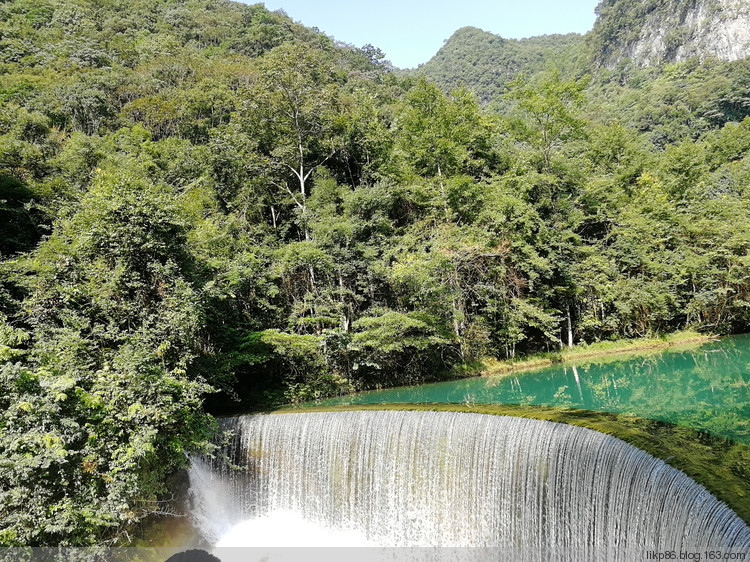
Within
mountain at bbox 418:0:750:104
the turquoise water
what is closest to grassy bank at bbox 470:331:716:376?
the turquoise water

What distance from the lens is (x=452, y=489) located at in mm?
6867

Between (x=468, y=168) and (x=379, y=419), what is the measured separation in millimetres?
14265

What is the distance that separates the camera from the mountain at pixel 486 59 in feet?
285

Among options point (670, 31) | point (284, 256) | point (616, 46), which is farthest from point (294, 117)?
point (616, 46)

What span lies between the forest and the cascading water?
169 cm

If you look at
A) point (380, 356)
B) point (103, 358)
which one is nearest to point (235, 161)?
point (380, 356)

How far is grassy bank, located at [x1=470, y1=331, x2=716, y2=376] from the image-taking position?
1478 centimetres

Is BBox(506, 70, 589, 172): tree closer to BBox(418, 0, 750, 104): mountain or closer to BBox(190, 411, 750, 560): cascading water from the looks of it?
BBox(190, 411, 750, 560): cascading water

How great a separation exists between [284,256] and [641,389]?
1096 centimetres

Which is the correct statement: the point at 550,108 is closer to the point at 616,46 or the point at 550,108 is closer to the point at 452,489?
the point at 452,489

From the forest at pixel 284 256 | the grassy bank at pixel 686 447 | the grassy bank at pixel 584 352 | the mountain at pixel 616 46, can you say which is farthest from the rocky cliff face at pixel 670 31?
the grassy bank at pixel 686 447

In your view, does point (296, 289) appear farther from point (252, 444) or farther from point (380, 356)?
point (252, 444)

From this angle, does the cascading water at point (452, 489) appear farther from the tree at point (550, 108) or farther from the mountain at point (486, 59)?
the mountain at point (486, 59)

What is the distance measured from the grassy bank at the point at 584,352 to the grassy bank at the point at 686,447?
7409 mm
